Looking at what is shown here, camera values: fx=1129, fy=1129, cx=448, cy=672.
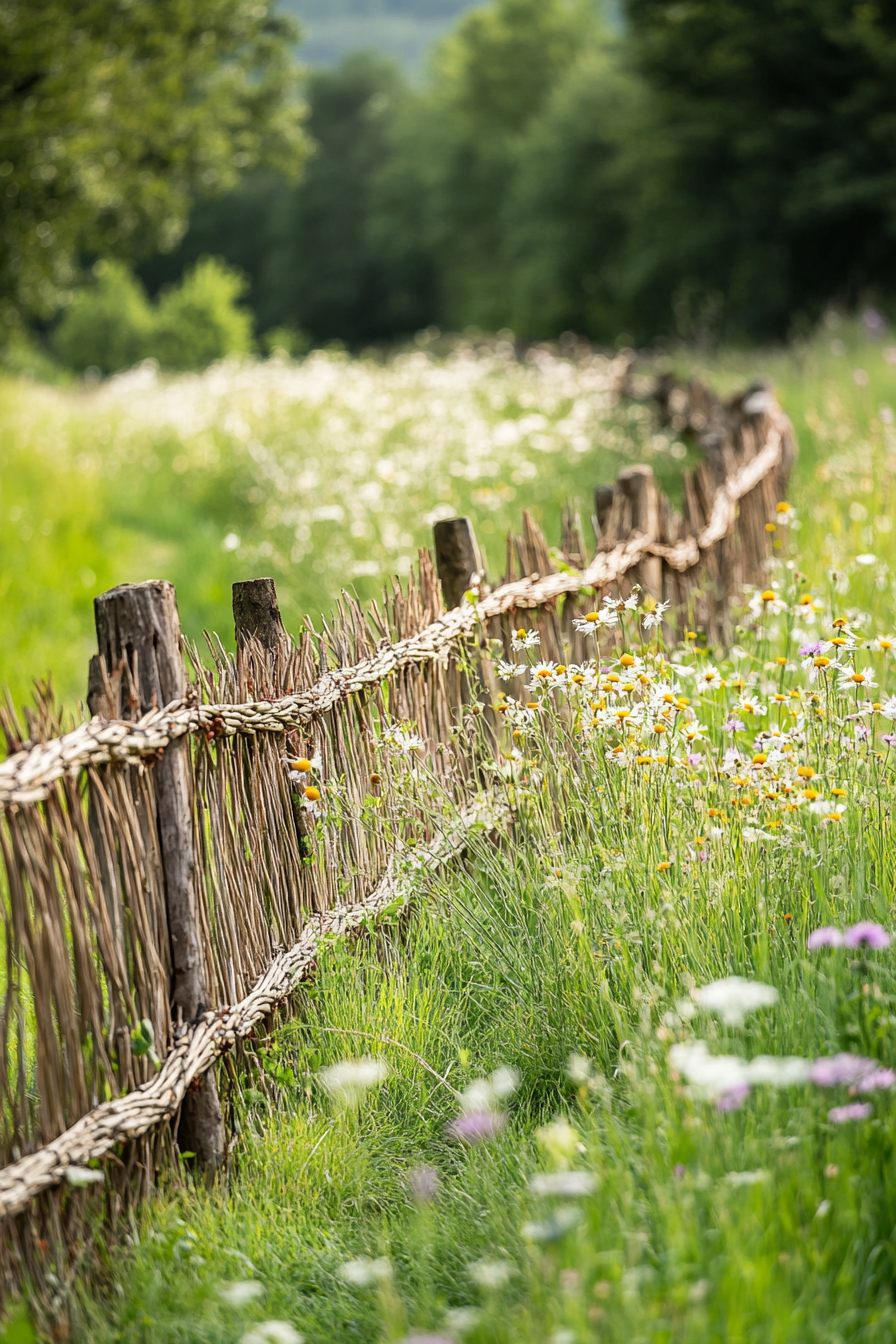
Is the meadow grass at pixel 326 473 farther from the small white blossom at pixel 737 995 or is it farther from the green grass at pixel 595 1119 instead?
the small white blossom at pixel 737 995

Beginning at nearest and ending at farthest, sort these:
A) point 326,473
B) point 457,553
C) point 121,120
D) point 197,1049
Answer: point 197,1049, point 457,553, point 326,473, point 121,120

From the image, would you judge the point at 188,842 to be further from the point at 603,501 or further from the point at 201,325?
the point at 201,325

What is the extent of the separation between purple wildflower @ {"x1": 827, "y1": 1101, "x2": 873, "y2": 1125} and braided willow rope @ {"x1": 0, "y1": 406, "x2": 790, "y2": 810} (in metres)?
1.31

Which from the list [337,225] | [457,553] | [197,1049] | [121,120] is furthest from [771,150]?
[337,225]

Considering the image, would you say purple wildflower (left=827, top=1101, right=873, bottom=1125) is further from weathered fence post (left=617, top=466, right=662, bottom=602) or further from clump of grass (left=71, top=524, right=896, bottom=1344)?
weathered fence post (left=617, top=466, right=662, bottom=602)

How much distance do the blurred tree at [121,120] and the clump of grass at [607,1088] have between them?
31.9 feet

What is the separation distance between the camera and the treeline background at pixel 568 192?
1917cm

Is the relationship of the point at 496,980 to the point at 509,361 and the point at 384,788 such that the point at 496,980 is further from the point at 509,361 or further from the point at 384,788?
the point at 509,361

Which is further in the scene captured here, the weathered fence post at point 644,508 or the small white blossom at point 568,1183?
the weathered fence post at point 644,508

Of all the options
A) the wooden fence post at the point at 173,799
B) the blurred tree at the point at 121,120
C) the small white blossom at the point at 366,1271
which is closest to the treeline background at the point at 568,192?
the blurred tree at the point at 121,120

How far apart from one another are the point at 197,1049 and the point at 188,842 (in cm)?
40

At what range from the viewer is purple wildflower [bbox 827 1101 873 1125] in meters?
1.49

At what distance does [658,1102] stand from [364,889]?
116cm

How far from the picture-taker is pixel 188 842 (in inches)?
87.8
